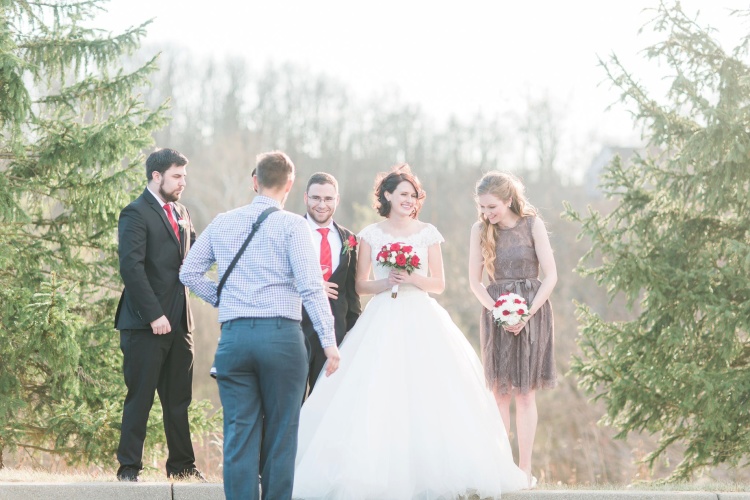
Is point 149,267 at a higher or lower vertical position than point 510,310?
higher

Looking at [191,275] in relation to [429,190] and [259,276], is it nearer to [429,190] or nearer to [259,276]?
[259,276]

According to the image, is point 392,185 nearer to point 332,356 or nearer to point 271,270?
point 271,270

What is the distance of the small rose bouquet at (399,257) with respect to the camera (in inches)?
244

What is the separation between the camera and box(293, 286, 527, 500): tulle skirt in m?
5.44

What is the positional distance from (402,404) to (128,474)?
194cm

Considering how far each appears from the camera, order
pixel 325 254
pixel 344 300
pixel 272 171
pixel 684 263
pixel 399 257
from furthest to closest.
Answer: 1. pixel 684 263
2. pixel 344 300
3. pixel 325 254
4. pixel 399 257
5. pixel 272 171

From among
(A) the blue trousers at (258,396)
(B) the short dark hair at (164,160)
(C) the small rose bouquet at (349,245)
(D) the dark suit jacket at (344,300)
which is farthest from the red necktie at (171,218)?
(A) the blue trousers at (258,396)

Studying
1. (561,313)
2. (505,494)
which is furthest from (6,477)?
(561,313)

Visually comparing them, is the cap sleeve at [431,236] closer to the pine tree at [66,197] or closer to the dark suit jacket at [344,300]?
the dark suit jacket at [344,300]

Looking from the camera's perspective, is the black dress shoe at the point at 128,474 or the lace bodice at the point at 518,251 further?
the lace bodice at the point at 518,251

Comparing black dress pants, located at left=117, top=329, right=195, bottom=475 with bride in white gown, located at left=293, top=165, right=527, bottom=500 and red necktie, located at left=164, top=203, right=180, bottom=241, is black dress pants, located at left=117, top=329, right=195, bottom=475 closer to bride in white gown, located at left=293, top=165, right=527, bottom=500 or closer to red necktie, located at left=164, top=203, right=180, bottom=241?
red necktie, located at left=164, top=203, right=180, bottom=241

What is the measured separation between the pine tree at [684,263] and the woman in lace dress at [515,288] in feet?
8.57

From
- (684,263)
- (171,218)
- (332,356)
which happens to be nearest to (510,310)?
(332,356)

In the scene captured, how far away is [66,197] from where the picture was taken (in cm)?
883
